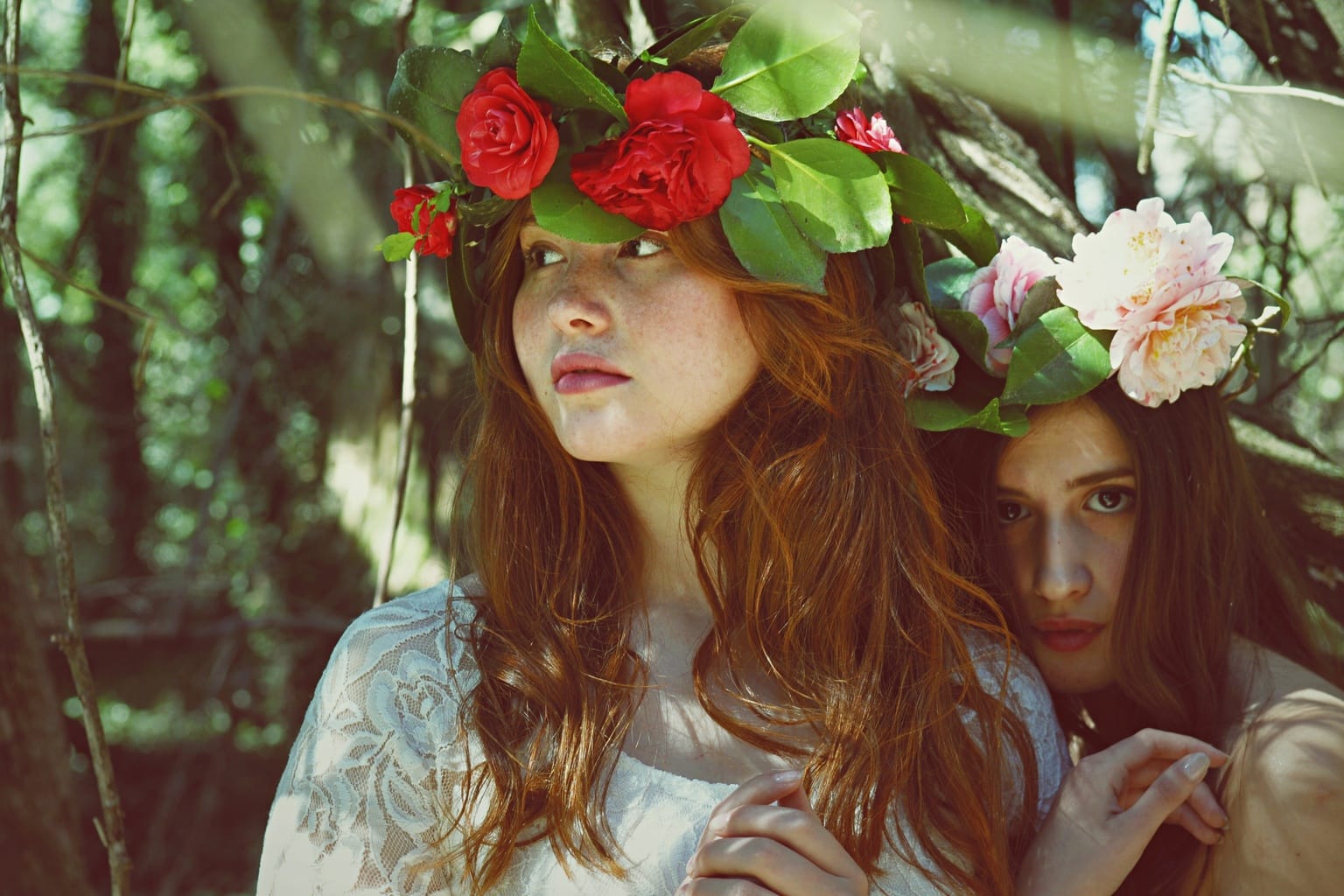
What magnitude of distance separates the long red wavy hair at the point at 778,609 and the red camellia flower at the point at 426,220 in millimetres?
75

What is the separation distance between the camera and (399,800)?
164 centimetres

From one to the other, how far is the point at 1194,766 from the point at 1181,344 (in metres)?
0.60

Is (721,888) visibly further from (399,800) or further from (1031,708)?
(1031,708)

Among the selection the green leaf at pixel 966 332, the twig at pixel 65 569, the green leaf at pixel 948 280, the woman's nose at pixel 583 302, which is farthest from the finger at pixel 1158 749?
the twig at pixel 65 569

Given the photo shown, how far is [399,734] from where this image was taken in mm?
1665

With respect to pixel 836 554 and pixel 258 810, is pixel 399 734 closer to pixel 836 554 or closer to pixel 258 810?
pixel 836 554

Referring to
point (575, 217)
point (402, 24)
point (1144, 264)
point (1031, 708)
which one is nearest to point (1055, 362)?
point (1144, 264)

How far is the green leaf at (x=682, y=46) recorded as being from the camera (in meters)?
1.64

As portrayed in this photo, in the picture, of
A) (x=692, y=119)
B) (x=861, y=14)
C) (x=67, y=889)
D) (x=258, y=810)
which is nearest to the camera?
(x=692, y=119)

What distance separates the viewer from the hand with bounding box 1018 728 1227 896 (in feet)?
5.44

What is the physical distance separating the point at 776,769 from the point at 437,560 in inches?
73.0

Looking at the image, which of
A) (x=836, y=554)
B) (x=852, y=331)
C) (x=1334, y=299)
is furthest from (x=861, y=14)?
(x=1334, y=299)

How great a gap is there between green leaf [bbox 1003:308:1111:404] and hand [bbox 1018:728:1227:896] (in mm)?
504

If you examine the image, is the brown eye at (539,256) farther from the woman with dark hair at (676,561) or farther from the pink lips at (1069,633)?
the pink lips at (1069,633)
